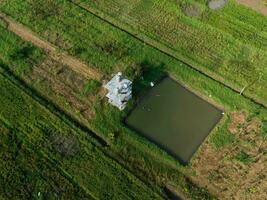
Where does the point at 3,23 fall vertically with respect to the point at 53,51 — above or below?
below

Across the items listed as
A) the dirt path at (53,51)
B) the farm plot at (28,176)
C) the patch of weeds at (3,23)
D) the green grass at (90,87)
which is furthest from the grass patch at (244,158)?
the patch of weeds at (3,23)

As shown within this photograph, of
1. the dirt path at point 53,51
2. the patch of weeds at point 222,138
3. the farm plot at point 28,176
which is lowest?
the farm plot at point 28,176

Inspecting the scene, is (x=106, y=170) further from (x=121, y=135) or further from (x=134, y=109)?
(x=134, y=109)

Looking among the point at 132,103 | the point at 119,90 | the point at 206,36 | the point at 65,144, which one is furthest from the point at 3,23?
the point at 206,36

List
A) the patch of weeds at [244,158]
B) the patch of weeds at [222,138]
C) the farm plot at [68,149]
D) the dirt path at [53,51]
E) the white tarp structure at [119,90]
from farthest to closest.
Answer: the dirt path at [53,51] < the white tarp structure at [119,90] < the patch of weeds at [222,138] < the patch of weeds at [244,158] < the farm plot at [68,149]

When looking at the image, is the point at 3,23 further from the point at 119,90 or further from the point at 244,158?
the point at 244,158

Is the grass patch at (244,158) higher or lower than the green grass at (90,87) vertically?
higher

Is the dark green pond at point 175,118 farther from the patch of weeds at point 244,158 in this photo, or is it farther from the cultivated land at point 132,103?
the patch of weeds at point 244,158
